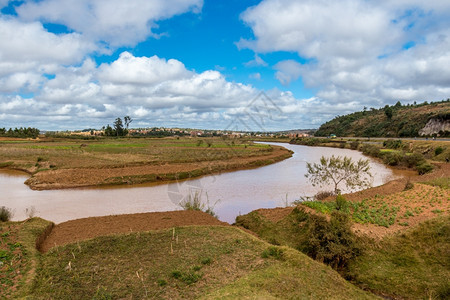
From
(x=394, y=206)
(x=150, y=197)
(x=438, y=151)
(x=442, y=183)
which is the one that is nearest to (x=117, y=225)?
(x=150, y=197)

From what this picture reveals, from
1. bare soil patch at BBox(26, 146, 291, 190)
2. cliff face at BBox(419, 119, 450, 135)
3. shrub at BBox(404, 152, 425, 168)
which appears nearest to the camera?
bare soil patch at BBox(26, 146, 291, 190)

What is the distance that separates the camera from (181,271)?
7867 mm

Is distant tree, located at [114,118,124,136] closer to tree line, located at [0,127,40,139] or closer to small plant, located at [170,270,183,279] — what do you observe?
tree line, located at [0,127,40,139]

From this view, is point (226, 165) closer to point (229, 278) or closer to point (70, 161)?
point (70, 161)

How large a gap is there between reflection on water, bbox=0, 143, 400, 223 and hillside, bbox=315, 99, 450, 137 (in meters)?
54.1

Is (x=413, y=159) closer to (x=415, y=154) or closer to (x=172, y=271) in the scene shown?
(x=415, y=154)

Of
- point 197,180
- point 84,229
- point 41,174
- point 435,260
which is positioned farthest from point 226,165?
point 435,260

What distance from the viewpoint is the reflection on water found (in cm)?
1806

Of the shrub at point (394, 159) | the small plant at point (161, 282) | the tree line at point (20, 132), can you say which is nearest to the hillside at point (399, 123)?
the shrub at point (394, 159)

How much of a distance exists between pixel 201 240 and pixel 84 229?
580 cm

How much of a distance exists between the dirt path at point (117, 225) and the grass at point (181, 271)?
138 centimetres

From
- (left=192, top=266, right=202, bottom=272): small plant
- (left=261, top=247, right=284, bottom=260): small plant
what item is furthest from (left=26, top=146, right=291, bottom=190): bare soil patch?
(left=261, top=247, right=284, bottom=260): small plant

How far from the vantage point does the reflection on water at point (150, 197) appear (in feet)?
59.3

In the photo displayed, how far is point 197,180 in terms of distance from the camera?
30484 mm
